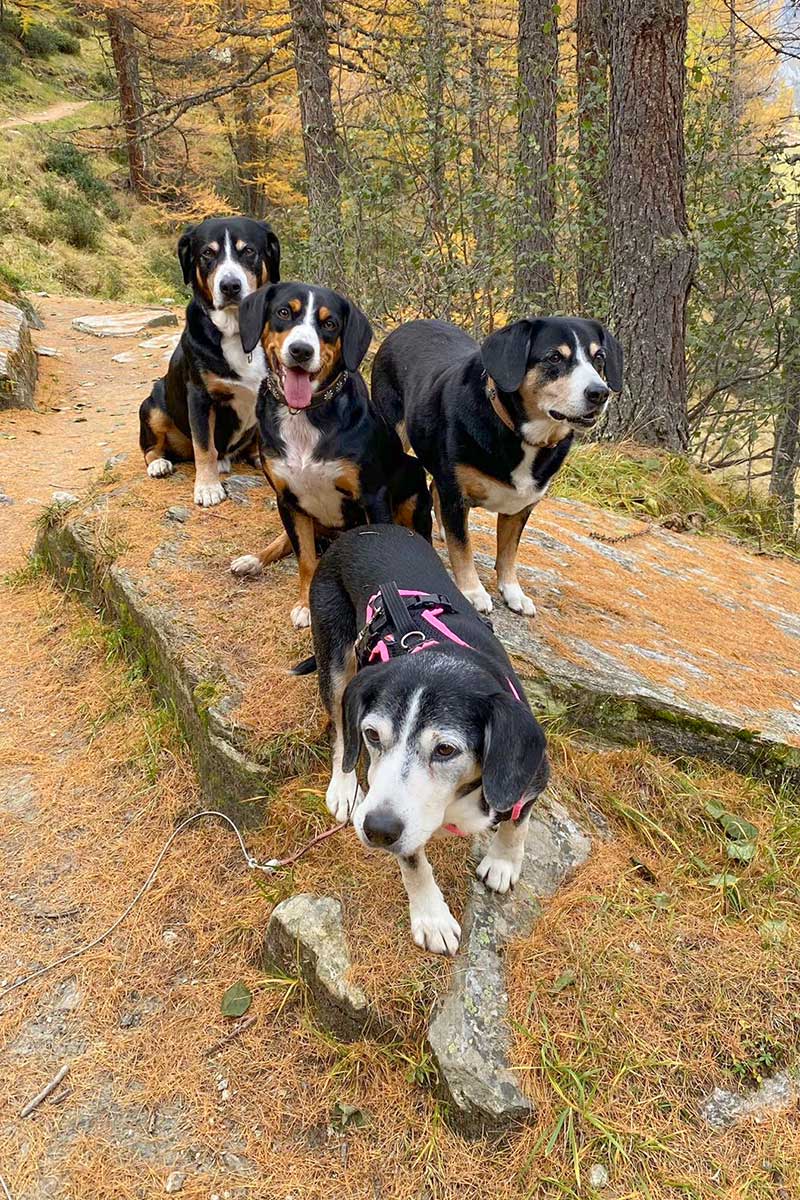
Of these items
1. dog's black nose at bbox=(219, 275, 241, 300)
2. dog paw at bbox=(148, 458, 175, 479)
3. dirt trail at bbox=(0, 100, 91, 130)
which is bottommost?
dog paw at bbox=(148, 458, 175, 479)

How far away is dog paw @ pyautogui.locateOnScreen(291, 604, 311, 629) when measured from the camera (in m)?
3.50

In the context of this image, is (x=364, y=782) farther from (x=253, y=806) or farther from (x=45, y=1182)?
(x=45, y=1182)

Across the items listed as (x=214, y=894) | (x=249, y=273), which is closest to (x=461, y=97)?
(x=249, y=273)

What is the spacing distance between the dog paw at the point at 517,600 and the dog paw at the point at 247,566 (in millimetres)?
1260

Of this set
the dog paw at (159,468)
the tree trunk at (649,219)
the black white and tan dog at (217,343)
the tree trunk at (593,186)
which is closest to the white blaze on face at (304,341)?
the black white and tan dog at (217,343)

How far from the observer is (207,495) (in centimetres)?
458

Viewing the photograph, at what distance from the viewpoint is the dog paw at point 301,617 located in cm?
350

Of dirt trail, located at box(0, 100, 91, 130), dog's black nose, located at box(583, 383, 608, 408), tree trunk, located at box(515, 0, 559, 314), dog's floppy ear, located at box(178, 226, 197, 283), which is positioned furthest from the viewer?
dirt trail, located at box(0, 100, 91, 130)

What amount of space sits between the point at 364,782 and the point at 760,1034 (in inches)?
57.3

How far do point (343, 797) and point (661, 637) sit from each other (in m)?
1.91

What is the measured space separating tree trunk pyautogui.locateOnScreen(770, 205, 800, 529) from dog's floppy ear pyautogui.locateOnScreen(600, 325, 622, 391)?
156 inches

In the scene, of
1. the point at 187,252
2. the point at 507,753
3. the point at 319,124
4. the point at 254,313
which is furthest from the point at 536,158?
the point at 507,753

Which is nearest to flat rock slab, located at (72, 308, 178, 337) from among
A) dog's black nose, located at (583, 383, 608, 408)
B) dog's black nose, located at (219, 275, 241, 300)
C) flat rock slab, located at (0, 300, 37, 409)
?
flat rock slab, located at (0, 300, 37, 409)

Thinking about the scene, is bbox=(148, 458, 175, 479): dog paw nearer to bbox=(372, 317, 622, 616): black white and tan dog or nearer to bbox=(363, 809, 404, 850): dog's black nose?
bbox=(372, 317, 622, 616): black white and tan dog
